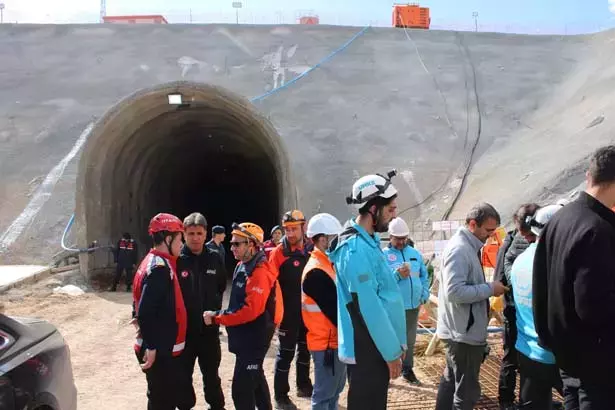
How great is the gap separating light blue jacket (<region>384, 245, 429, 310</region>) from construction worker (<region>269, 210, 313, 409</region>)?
970 millimetres

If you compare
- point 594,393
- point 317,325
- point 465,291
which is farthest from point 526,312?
→ point 317,325

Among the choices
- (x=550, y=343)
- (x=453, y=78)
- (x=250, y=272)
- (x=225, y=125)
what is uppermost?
(x=453, y=78)

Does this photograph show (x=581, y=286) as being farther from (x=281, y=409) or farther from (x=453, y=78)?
(x=453, y=78)

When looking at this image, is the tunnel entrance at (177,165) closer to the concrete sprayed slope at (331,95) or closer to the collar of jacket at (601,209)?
the concrete sprayed slope at (331,95)

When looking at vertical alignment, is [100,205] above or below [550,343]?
above

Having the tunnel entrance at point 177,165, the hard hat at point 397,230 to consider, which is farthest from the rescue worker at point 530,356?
the tunnel entrance at point 177,165

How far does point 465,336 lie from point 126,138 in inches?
492

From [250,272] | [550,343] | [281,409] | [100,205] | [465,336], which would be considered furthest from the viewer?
[100,205]

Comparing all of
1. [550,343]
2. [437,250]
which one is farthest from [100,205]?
[550,343]

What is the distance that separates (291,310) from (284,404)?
0.94 m

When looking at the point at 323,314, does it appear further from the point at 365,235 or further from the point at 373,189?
the point at 373,189

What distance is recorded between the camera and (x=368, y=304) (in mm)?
3408

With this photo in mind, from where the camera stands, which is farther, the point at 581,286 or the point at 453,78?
the point at 453,78

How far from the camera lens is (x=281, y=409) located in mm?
5531
